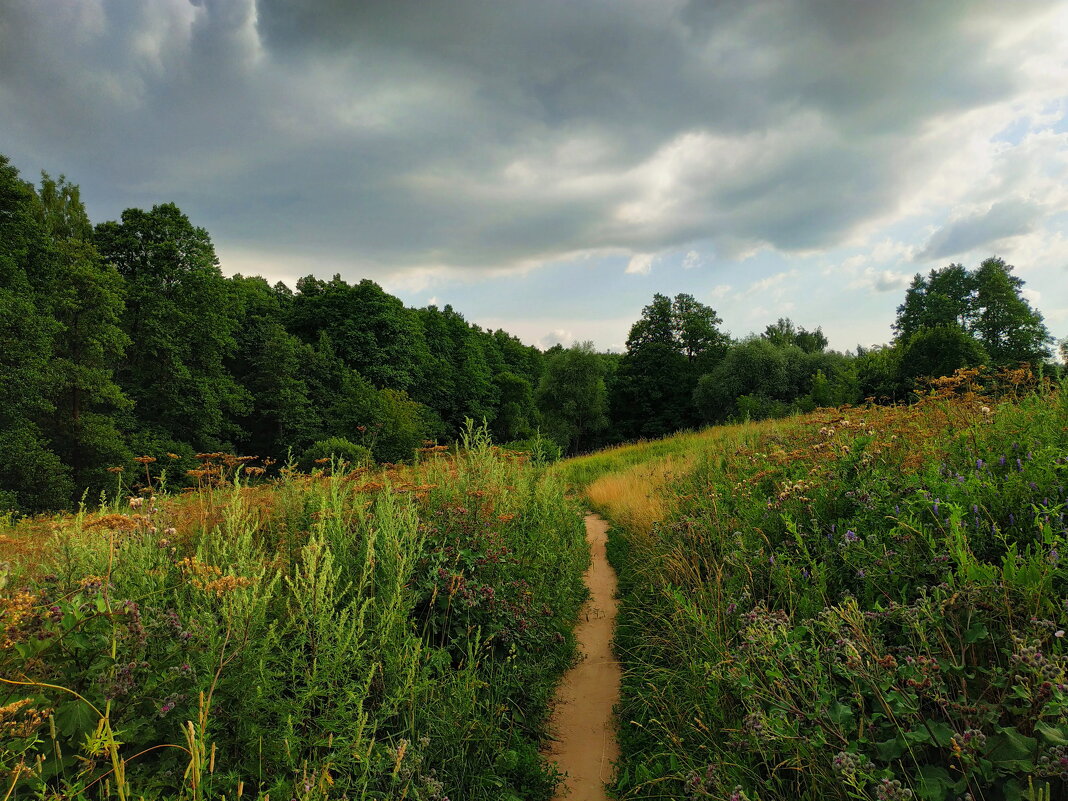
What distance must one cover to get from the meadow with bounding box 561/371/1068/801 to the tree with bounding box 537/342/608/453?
3359 cm

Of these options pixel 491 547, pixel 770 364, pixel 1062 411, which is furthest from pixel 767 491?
pixel 770 364

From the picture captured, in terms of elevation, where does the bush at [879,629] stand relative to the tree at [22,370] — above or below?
below

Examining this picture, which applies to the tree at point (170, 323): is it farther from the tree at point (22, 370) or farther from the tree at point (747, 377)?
the tree at point (747, 377)

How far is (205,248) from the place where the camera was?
22.8 m

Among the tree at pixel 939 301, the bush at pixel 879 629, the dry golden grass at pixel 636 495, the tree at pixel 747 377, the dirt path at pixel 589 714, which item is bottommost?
the dirt path at pixel 589 714

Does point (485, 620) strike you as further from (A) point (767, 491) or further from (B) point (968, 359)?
(B) point (968, 359)

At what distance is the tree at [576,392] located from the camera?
39188mm

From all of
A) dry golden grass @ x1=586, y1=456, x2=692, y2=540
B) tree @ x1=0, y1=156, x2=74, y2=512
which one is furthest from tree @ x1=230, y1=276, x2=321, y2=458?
dry golden grass @ x1=586, y1=456, x2=692, y2=540

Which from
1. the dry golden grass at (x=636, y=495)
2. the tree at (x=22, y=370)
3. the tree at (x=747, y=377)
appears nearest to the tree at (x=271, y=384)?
the tree at (x=22, y=370)

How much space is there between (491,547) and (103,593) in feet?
9.46

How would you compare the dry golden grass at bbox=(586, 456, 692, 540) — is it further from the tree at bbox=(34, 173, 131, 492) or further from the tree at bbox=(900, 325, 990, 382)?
the tree at bbox=(34, 173, 131, 492)

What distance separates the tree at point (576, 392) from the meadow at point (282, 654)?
111ft

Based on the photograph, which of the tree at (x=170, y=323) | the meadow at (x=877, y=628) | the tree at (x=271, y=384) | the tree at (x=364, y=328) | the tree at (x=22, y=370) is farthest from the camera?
the tree at (x=364, y=328)

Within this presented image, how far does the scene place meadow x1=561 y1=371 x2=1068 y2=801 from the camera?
182 cm
